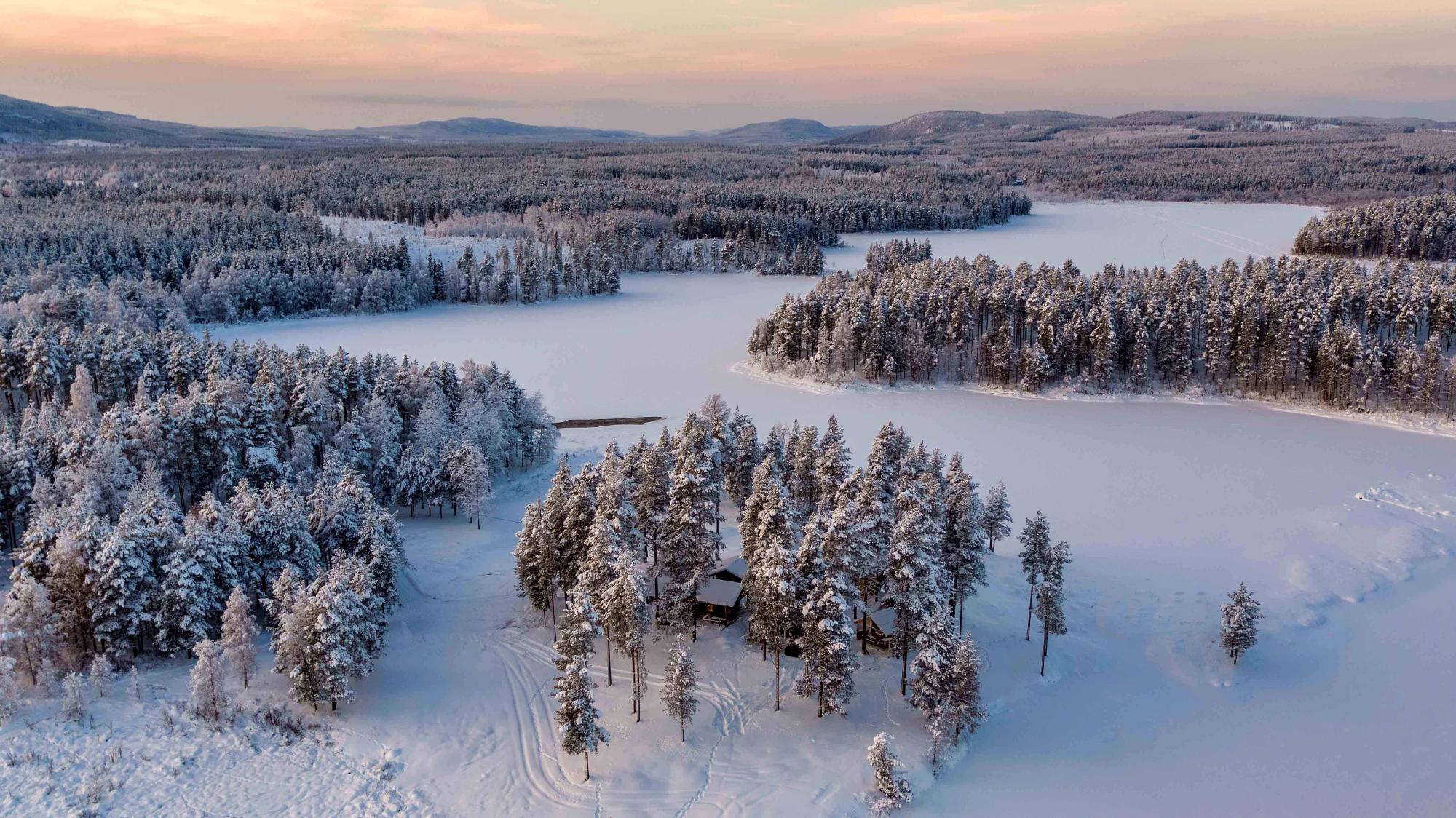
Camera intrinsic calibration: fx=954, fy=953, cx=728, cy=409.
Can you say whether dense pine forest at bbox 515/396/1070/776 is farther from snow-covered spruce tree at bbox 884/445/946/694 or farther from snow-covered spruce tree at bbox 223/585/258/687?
snow-covered spruce tree at bbox 223/585/258/687

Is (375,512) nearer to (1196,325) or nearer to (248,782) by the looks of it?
(248,782)

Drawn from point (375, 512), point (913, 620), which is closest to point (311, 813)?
point (375, 512)

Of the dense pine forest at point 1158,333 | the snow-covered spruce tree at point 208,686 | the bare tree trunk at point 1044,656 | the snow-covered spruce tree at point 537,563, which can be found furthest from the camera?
the dense pine forest at point 1158,333

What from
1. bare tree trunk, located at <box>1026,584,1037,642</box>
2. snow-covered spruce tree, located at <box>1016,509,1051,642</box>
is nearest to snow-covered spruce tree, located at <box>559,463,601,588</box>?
snow-covered spruce tree, located at <box>1016,509,1051,642</box>

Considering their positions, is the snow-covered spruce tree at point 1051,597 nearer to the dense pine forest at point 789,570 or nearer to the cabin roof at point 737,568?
the dense pine forest at point 789,570

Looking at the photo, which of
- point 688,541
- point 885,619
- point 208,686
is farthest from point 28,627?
point 885,619

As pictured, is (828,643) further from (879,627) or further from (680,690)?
(879,627)

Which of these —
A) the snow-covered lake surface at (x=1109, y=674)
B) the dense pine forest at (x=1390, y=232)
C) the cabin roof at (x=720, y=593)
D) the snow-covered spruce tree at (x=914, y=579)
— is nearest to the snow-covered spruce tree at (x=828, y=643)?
the snow-covered lake surface at (x=1109, y=674)
